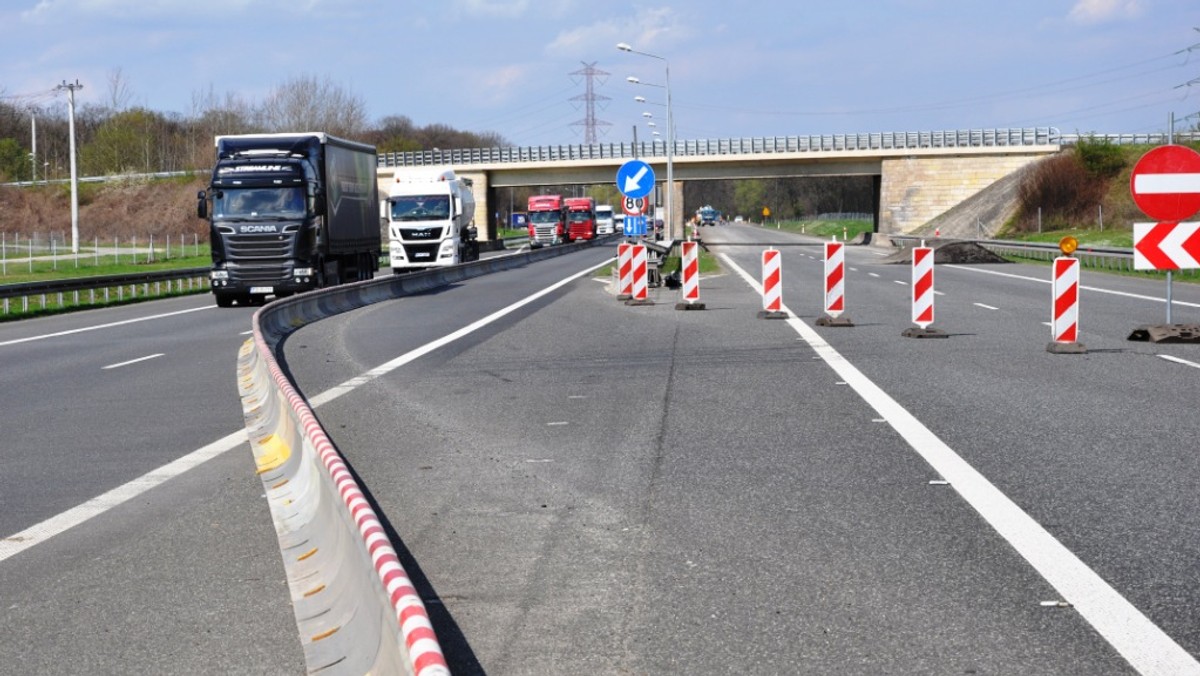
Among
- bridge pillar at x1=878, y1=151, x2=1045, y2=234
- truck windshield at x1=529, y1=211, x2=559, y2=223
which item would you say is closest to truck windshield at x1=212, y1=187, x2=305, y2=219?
truck windshield at x1=529, y1=211, x2=559, y2=223

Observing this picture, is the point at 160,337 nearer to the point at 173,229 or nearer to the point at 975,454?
the point at 975,454

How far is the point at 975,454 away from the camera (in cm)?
945

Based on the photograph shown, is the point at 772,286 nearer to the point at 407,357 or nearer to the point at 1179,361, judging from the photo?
the point at 407,357

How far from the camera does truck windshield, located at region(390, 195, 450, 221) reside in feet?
154

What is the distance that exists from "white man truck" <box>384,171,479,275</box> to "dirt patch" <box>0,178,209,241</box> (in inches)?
2567

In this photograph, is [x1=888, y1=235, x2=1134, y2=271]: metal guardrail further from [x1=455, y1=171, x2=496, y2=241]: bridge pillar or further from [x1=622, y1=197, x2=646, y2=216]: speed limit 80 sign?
[x1=455, y1=171, x2=496, y2=241]: bridge pillar

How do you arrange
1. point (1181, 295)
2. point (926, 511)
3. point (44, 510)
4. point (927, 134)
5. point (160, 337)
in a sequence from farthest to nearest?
point (927, 134) < point (1181, 295) < point (160, 337) < point (44, 510) < point (926, 511)

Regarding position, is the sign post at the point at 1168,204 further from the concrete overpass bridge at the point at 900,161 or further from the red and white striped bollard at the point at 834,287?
the concrete overpass bridge at the point at 900,161

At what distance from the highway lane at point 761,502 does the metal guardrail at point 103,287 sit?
733 inches

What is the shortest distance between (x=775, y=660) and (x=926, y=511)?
2814 millimetres

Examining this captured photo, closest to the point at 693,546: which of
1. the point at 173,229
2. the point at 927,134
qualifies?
the point at 927,134

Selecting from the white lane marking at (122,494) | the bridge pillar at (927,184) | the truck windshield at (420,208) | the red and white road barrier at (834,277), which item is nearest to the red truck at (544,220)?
the bridge pillar at (927,184)

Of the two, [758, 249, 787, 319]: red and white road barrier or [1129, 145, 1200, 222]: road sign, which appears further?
[758, 249, 787, 319]: red and white road barrier

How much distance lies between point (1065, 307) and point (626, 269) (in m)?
12.6
